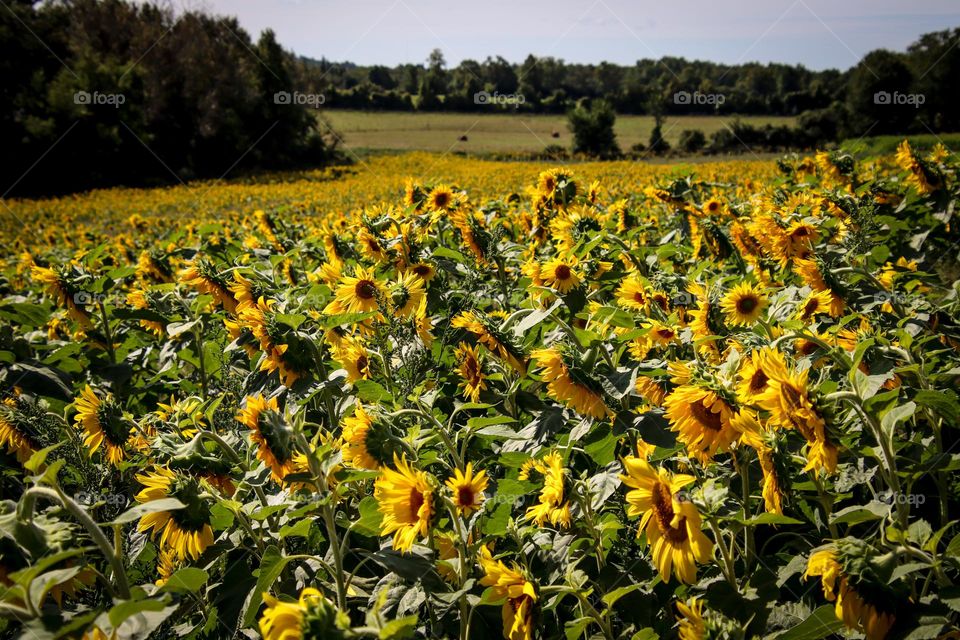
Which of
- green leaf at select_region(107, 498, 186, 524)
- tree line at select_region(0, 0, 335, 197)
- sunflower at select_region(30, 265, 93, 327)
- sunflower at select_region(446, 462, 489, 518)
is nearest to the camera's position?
green leaf at select_region(107, 498, 186, 524)

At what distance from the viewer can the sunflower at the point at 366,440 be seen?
1646mm

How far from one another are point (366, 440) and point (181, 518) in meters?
0.56

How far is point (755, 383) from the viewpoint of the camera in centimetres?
159

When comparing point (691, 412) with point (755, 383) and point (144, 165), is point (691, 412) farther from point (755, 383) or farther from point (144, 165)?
point (144, 165)

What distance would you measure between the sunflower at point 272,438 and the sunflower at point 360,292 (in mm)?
739

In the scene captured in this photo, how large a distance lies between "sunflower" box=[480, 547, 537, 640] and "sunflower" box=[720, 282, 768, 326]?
1415mm

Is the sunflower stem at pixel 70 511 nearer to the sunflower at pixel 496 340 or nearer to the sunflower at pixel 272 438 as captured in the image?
the sunflower at pixel 272 438

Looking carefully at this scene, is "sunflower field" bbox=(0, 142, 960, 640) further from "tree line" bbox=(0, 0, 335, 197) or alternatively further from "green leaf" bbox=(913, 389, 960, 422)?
"tree line" bbox=(0, 0, 335, 197)

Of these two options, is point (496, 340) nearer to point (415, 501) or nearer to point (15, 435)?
point (415, 501)

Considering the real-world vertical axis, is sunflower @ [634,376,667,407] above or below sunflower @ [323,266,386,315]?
below

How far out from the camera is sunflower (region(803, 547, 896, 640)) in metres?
1.26

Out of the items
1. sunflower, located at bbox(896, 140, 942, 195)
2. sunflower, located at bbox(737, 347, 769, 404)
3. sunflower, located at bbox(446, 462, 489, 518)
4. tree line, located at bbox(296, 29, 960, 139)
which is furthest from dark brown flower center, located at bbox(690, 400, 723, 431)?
tree line, located at bbox(296, 29, 960, 139)

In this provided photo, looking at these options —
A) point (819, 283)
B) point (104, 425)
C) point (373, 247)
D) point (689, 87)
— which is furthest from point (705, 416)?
point (689, 87)

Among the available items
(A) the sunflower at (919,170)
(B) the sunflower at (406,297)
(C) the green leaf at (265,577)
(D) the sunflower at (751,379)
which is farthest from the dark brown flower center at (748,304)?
(A) the sunflower at (919,170)
